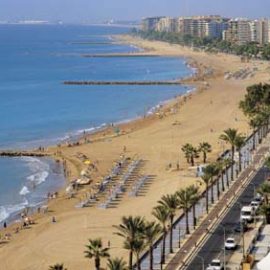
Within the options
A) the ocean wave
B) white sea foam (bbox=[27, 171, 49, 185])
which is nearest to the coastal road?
the ocean wave

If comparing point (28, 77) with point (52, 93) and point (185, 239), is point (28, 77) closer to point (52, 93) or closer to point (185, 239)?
point (52, 93)

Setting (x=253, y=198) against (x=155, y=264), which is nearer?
(x=155, y=264)

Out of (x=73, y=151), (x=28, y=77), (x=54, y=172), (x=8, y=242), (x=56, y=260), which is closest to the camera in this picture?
(x=56, y=260)

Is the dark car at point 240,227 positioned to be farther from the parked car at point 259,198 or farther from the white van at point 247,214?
the parked car at point 259,198

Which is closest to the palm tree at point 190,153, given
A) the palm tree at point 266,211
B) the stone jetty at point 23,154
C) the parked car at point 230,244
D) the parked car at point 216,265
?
the stone jetty at point 23,154

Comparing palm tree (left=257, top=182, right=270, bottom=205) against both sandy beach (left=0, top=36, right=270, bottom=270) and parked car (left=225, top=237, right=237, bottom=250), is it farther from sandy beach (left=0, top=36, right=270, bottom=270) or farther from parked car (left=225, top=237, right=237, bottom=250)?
sandy beach (left=0, top=36, right=270, bottom=270)

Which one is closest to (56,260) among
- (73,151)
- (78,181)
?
(78,181)
